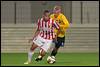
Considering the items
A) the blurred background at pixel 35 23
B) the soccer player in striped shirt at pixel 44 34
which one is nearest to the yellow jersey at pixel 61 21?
the soccer player in striped shirt at pixel 44 34

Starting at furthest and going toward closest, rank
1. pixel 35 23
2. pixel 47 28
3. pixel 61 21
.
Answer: pixel 35 23
pixel 61 21
pixel 47 28

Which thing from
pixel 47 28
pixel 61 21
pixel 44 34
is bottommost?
pixel 44 34

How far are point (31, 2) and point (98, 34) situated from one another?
437 cm

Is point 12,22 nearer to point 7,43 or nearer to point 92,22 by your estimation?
point 7,43

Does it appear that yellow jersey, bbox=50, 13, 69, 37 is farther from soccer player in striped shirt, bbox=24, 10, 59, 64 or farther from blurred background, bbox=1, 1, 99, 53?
blurred background, bbox=1, 1, 99, 53

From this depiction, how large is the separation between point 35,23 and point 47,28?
36.3 ft

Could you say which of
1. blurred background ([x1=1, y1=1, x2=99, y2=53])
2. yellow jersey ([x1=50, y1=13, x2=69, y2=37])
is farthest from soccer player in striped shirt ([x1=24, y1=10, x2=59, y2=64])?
blurred background ([x1=1, y1=1, x2=99, y2=53])

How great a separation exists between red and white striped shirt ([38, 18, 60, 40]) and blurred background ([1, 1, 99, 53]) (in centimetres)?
950

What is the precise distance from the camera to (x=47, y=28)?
20250 mm

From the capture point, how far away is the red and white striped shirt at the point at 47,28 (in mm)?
20188

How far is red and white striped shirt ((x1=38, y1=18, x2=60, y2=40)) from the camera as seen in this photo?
20.2 meters

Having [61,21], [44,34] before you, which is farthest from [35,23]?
[44,34]

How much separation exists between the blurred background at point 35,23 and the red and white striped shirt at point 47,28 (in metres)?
9.50

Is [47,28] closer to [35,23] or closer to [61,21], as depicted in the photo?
[61,21]
